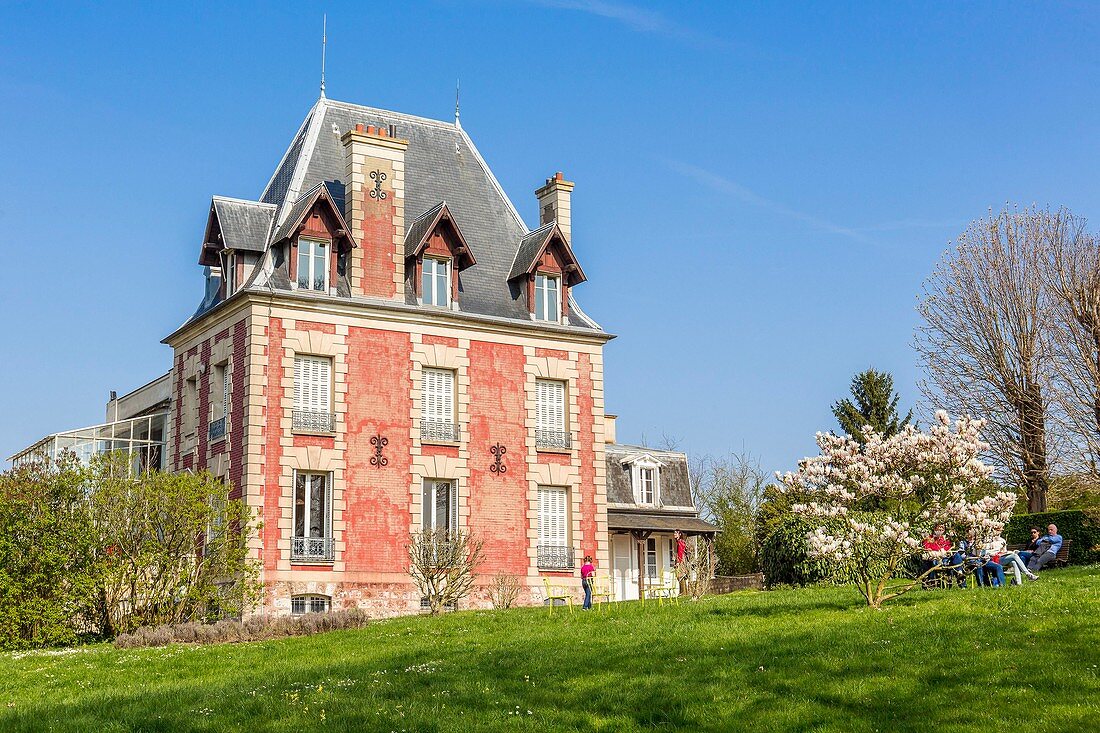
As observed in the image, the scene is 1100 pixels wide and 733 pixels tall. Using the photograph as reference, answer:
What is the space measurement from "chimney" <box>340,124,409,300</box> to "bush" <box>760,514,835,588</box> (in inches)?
419

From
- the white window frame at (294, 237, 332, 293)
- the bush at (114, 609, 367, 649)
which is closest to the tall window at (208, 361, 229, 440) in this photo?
the white window frame at (294, 237, 332, 293)

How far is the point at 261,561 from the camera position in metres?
26.9

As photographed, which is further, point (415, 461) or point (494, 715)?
point (415, 461)

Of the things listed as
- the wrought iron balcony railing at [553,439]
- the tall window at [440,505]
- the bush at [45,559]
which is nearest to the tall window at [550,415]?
the wrought iron balcony railing at [553,439]

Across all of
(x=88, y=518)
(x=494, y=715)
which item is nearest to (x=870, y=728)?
(x=494, y=715)

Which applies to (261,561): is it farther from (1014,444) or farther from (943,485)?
(1014,444)

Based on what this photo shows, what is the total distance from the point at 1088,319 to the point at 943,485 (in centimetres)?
1419

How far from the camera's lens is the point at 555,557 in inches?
1222

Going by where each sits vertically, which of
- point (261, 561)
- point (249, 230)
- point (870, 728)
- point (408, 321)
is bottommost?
point (870, 728)

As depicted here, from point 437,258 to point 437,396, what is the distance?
11.5 ft

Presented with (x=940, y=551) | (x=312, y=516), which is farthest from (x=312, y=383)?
(x=940, y=551)

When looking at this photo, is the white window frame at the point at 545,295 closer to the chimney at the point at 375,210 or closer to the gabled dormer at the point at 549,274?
the gabled dormer at the point at 549,274

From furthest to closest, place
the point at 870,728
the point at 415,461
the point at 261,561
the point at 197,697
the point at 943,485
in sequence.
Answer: the point at 415,461
the point at 261,561
the point at 943,485
the point at 197,697
the point at 870,728

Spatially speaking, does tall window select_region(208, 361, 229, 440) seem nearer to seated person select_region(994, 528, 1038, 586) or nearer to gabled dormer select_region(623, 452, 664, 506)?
gabled dormer select_region(623, 452, 664, 506)
